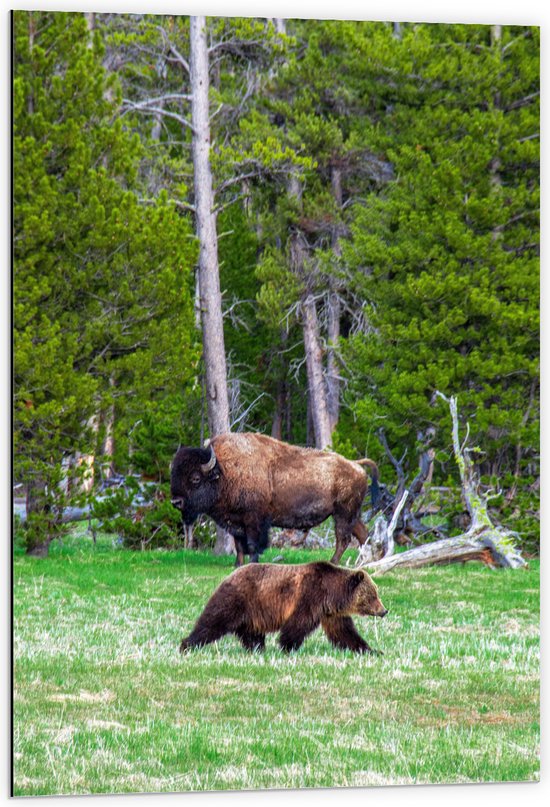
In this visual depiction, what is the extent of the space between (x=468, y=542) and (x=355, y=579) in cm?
189

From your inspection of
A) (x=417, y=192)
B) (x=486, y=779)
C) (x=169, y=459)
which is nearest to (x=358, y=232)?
(x=417, y=192)

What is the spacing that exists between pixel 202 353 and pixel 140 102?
1824 millimetres

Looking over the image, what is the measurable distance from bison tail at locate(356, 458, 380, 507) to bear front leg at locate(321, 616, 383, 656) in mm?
1487

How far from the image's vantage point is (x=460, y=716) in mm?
7352

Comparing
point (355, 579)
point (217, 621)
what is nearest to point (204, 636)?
point (217, 621)

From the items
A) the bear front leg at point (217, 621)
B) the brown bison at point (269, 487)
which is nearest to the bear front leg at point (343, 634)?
the bear front leg at point (217, 621)

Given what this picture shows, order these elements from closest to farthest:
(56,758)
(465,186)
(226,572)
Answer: (56,758)
(226,572)
(465,186)

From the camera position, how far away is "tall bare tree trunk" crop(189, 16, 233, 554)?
356 inches

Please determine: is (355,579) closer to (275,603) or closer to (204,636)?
(275,603)

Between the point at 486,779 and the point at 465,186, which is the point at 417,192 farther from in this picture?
the point at 486,779

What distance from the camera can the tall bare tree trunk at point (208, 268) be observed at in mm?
9031

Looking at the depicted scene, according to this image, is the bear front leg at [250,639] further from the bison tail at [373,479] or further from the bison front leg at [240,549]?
the bison tail at [373,479]

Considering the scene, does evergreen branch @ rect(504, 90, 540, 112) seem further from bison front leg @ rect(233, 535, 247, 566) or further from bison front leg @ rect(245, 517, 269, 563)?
bison front leg @ rect(233, 535, 247, 566)

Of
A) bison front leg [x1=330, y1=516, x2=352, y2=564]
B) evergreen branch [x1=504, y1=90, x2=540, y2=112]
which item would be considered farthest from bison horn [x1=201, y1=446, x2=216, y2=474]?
evergreen branch [x1=504, y1=90, x2=540, y2=112]
